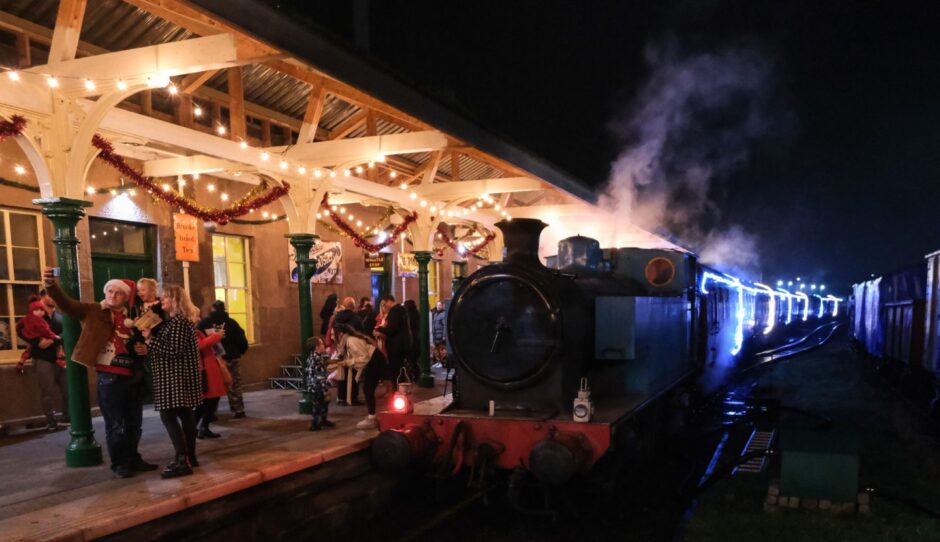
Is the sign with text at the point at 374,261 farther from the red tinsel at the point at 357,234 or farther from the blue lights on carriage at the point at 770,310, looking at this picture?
the blue lights on carriage at the point at 770,310

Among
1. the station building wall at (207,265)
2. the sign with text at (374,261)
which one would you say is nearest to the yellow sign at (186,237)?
the station building wall at (207,265)

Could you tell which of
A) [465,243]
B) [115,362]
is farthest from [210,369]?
[465,243]

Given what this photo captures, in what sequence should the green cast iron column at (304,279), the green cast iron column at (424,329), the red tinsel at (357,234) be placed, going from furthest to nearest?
the green cast iron column at (424,329)
the red tinsel at (357,234)
the green cast iron column at (304,279)

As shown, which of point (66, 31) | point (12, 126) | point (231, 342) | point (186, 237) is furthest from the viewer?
point (186, 237)

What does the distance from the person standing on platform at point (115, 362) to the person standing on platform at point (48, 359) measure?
2.27 metres

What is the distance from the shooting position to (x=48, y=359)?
702 centimetres

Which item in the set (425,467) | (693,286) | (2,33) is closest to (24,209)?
(2,33)

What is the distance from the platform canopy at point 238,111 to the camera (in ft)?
17.1

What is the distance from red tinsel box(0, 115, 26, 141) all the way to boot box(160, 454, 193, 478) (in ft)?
10.0

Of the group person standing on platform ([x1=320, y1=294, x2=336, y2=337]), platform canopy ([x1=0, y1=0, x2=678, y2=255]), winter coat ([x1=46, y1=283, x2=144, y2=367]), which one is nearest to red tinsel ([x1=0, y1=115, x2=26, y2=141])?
platform canopy ([x1=0, y1=0, x2=678, y2=255])

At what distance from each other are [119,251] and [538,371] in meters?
6.71

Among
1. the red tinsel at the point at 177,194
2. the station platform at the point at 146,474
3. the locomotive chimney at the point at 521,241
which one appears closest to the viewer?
the station platform at the point at 146,474

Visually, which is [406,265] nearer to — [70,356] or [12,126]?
[70,356]

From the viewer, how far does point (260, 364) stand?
35.3 feet
